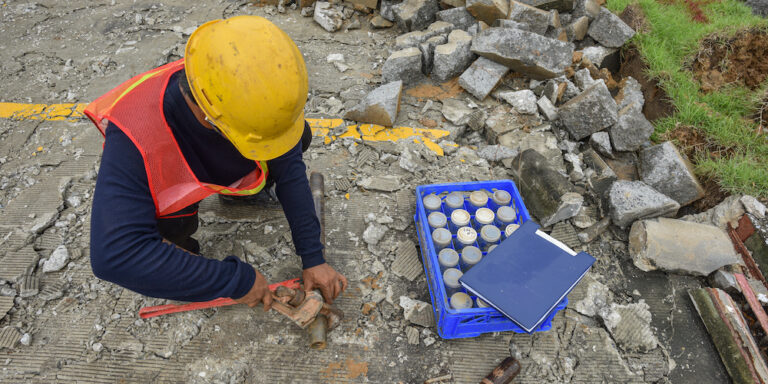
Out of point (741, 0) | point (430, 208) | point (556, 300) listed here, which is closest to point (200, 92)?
point (430, 208)

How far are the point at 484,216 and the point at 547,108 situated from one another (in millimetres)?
1617

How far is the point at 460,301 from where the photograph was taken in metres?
2.14

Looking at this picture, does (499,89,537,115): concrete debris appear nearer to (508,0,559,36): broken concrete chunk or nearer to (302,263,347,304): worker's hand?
(508,0,559,36): broken concrete chunk

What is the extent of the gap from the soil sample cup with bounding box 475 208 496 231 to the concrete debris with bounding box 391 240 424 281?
46 centimetres

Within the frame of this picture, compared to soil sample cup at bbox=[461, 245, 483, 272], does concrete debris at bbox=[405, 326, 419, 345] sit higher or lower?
lower

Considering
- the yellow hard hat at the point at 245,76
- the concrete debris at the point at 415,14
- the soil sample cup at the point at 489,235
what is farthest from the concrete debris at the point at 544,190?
the concrete debris at the point at 415,14

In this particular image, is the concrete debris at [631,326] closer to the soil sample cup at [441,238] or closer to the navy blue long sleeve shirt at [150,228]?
the soil sample cup at [441,238]

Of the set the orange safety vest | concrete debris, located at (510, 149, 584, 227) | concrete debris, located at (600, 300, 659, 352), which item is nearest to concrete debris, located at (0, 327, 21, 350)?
the orange safety vest

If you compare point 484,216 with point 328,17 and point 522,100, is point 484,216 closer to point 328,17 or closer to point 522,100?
point 522,100

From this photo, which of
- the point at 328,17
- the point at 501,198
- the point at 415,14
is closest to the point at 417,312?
the point at 501,198

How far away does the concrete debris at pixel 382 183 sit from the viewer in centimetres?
302

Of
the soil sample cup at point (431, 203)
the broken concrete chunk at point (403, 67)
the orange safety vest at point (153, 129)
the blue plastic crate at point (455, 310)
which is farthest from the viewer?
the broken concrete chunk at point (403, 67)

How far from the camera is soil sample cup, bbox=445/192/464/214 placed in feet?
8.43

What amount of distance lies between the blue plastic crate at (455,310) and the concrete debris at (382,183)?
0.43 m
